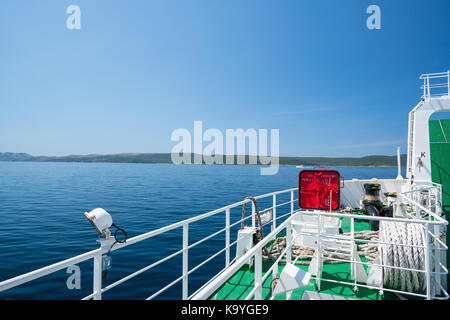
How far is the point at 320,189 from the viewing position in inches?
206

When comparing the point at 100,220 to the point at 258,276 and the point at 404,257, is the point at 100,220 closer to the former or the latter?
the point at 258,276

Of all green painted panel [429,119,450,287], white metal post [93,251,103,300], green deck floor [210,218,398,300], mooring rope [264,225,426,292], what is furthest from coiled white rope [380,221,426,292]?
green painted panel [429,119,450,287]

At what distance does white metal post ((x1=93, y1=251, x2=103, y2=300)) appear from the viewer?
6.90 ft

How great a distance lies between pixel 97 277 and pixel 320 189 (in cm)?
433

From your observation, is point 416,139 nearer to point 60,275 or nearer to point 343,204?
point 343,204

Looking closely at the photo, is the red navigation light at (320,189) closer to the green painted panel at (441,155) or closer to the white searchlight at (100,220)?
the white searchlight at (100,220)

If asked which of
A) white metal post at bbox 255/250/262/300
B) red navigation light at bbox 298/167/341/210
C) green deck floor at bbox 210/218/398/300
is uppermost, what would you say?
red navigation light at bbox 298/167/341/210

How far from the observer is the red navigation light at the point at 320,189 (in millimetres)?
5094

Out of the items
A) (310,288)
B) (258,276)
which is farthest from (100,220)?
(310,288)

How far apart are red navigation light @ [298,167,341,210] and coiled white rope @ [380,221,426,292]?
137 centimetres

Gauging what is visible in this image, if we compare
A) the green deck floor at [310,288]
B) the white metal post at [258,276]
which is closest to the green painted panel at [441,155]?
the green deck floor at [310,288]

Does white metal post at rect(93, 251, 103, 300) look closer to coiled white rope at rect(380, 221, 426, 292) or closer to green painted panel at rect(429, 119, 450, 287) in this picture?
coiled white rope at rect(380, 221, 426, 292)
